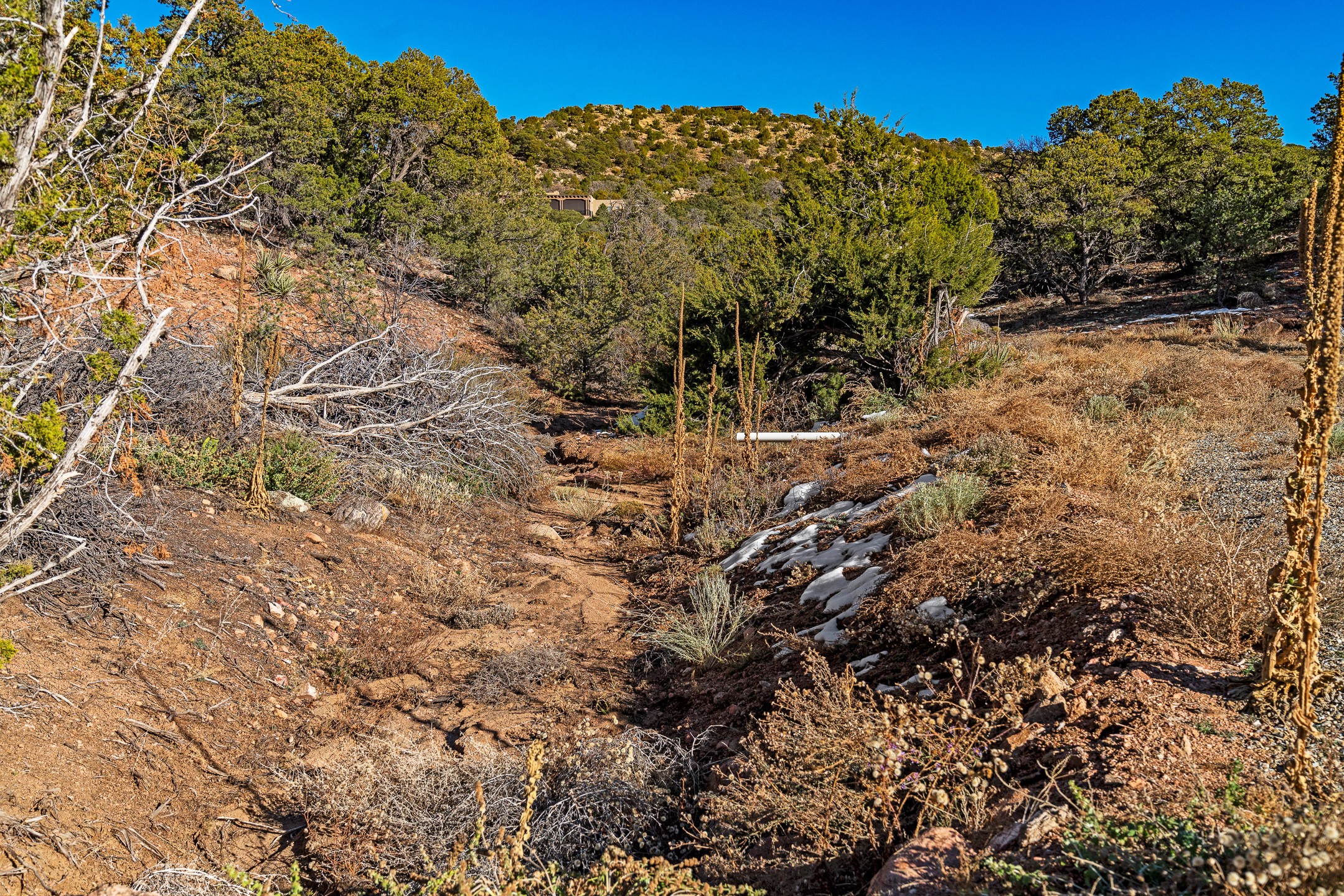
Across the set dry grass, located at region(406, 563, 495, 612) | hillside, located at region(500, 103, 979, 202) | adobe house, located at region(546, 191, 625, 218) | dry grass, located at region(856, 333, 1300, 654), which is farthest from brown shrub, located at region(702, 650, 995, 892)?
hillside, located at region(500, 103, 979, 202)

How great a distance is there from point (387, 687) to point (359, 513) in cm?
253

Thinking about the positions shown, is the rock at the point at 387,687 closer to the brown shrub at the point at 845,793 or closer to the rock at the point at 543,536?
the brown shrub at the point at 845,793

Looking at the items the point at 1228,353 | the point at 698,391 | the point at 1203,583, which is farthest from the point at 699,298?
the point at 1203,583

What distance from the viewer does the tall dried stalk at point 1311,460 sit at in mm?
2162

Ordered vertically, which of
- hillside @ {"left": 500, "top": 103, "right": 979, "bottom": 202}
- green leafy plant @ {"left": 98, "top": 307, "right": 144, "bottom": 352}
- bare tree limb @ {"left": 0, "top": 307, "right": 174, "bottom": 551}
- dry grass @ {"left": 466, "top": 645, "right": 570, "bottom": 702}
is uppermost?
hillside @ {"left": 500, "top": 103, "right": 979, "bottom": 202}

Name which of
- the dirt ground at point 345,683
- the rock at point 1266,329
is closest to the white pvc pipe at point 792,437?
the dirt ground at point 345,683

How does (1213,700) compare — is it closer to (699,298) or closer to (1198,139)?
(699,298)

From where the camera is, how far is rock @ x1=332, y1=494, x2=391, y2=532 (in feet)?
22.3

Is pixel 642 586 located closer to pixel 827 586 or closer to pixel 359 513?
pixel 827 586

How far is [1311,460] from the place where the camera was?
230cm

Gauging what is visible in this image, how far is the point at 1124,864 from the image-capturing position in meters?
1.80

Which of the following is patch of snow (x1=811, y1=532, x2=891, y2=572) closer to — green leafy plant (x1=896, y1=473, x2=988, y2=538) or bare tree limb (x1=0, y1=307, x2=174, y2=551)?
green leafy plant (x1=896, y1=473, x2=988, y2=538)

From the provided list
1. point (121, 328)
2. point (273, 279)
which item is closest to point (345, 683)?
point (121, 328)

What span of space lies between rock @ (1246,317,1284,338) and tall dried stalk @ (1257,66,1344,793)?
13.2 metres
